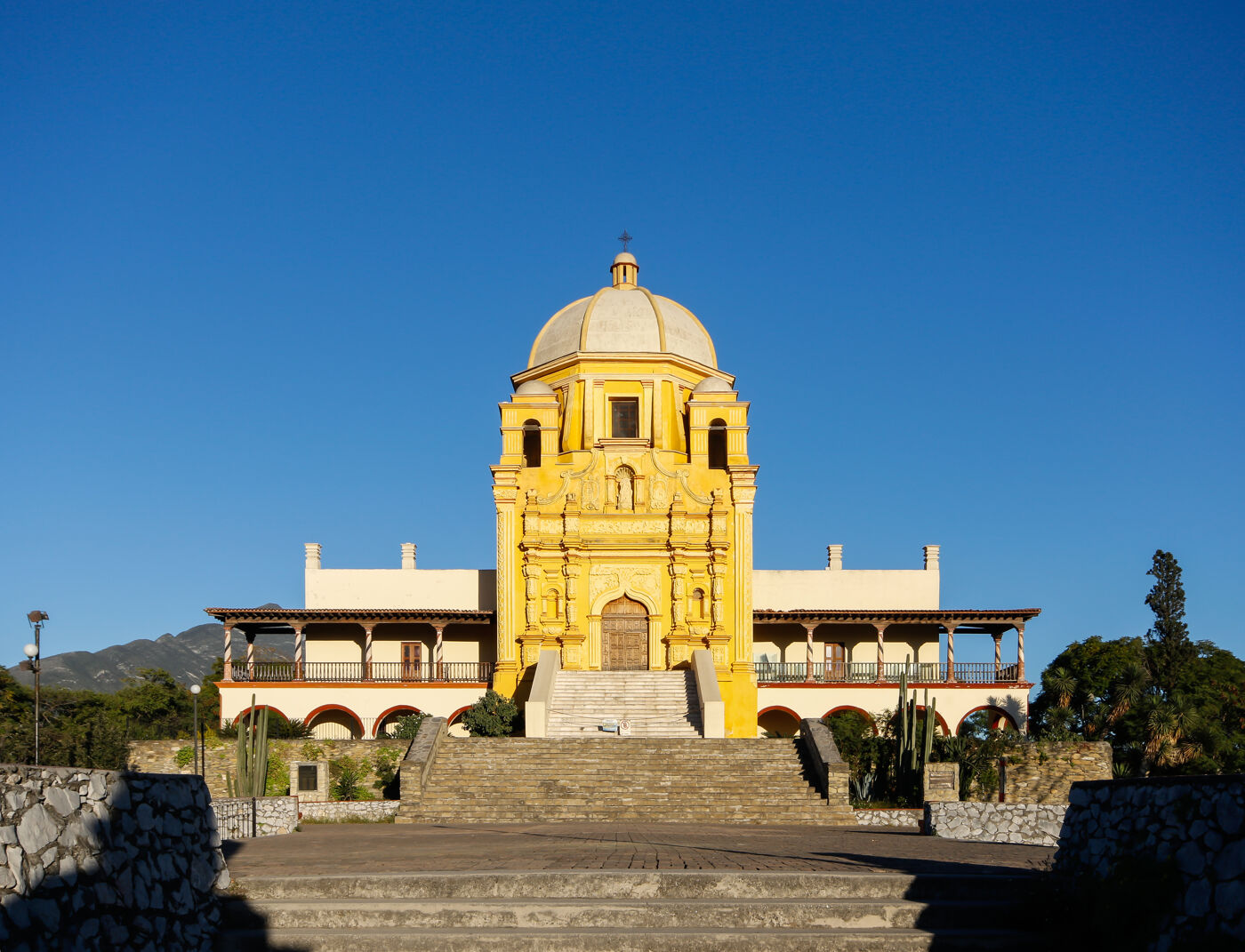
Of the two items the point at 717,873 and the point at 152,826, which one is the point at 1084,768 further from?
the point at 152,826

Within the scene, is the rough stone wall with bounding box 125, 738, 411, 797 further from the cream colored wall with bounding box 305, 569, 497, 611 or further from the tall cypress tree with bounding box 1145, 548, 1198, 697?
the tall cypress tree with bounding box 1145, 548, 1198, 697

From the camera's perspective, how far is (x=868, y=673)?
122ft

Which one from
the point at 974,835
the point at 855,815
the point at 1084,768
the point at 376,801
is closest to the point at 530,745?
the point at 376,801

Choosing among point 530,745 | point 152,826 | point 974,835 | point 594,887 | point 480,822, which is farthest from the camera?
point 530,745

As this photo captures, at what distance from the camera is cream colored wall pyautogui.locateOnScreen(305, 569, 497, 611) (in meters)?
39.4

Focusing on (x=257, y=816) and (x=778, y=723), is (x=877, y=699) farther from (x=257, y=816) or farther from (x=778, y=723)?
(x=257, y=816)

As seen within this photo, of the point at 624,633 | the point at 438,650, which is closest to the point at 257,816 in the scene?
the point at 624,633

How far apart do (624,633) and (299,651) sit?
34.9 feet

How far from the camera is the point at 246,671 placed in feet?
121

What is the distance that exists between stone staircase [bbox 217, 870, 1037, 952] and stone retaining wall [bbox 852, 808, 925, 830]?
11414 mm

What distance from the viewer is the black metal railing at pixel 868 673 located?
35719mm

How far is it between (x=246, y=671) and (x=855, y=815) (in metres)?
22.6

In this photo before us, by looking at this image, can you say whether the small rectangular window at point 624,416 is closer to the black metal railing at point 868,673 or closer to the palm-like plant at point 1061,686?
the black metal railing at point 868,673

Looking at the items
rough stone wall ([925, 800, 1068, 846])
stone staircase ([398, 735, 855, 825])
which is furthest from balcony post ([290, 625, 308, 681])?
rough stone wall ([925, 800, 1068, 846])
